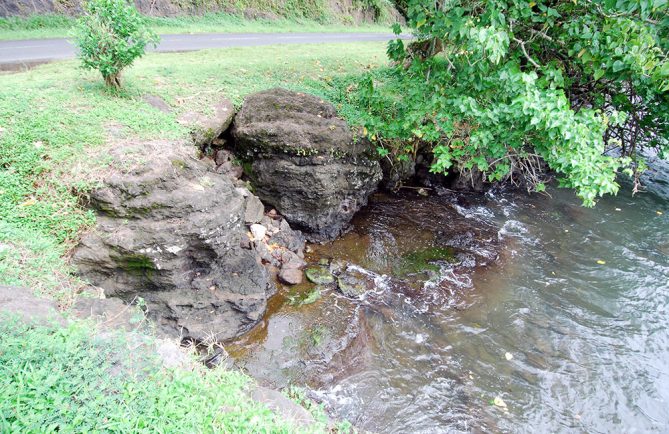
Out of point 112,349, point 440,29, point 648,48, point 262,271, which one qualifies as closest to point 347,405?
point 262,271

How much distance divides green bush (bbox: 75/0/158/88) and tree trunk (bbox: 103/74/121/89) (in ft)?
1.21

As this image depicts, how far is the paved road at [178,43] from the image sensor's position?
1075 cm

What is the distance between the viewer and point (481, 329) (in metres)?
6.73

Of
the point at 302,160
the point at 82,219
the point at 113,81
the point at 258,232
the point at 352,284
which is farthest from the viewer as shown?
the point at 302,160

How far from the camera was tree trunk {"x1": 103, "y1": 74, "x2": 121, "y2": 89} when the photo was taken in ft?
26.4

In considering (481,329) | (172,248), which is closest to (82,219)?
(172,248)

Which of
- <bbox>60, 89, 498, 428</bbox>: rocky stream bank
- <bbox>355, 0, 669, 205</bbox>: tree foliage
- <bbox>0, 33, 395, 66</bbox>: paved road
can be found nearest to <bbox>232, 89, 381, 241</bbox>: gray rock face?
<bbox>60, 89, 498, 428</bbox>: rocky stream bank

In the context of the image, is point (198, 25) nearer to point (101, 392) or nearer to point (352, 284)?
point (352, 284)

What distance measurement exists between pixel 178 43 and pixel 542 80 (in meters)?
12.4

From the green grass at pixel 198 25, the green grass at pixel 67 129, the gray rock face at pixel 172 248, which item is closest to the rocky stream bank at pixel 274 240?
the gray rock face at pixel 172 248

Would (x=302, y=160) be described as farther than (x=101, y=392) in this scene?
Yes

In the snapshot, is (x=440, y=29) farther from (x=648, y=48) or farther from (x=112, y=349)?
(x=112, y=349)

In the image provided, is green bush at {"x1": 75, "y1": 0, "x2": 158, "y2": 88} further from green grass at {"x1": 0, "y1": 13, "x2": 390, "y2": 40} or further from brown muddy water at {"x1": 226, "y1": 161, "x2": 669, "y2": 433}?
brown muddy water at {"x1": 226, "y1": 161, "x2": 669, "y2": 433}

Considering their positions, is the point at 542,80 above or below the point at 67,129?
above
